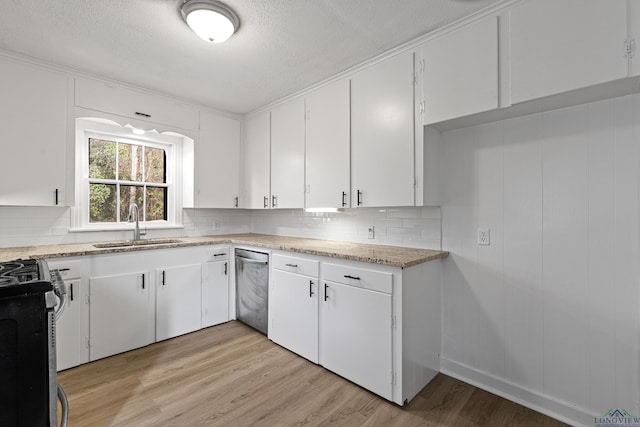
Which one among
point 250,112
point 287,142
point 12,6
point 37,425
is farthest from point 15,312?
point 250,112

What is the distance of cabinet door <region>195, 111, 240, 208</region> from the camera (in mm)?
3459

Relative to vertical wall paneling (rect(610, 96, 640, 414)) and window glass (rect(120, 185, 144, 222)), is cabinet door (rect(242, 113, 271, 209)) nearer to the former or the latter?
window glass (rect(120, 185, 144, 222))

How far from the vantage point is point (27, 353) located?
106 centimetres

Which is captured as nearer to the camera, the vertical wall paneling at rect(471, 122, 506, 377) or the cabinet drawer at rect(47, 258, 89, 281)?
the vertical wall paneling at rect(471, 122, 506, 377)

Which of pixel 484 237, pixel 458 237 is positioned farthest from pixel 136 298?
pixel 484 237

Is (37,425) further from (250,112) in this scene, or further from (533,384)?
Answer: (250,112)

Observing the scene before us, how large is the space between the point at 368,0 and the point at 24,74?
2702mm

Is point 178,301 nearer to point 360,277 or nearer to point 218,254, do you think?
point 218,254

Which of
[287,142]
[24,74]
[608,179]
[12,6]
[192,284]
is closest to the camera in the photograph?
[608,179]

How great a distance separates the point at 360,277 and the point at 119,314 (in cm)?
207

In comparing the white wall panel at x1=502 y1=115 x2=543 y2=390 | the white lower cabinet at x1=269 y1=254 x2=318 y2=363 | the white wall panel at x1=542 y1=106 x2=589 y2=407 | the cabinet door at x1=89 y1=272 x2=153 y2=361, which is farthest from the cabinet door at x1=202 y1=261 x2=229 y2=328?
the white wall panel at x1=542 y1=106 x2=589 y2=407

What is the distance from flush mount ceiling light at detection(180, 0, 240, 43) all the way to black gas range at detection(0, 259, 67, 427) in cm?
161

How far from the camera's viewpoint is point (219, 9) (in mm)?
1767

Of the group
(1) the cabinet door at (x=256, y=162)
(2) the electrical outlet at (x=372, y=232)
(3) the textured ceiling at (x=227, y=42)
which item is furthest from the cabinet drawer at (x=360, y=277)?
(3) the textured ceiling at (x=227, y=42)
